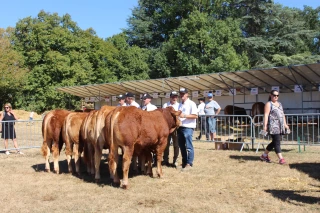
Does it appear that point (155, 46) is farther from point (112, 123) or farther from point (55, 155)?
point (112, 123)

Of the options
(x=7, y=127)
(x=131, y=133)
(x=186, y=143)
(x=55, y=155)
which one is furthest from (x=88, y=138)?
(x=7, y=127)

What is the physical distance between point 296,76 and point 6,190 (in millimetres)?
15038

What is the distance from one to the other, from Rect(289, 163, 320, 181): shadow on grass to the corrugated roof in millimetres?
7860

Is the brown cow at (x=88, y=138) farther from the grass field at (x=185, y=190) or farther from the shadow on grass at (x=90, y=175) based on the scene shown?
the grass field at (x=185, y=190)

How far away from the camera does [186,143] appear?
8.91m

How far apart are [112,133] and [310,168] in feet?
16.3

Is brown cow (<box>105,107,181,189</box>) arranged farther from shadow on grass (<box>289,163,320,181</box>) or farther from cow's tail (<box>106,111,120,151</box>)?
shadow on grass (<box>289,163,320,181</box>)

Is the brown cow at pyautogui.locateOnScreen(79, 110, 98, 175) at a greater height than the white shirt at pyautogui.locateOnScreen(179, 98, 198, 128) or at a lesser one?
lesser

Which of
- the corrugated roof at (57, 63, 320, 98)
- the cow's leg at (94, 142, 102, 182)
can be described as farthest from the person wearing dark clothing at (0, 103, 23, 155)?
the corrugated roof at (57, 63, 320, 98)

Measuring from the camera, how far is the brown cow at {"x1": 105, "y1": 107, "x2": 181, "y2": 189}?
6.88 metres

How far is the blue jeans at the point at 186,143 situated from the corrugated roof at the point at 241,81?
9226 millimetres

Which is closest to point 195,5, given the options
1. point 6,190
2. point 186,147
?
point 186,147

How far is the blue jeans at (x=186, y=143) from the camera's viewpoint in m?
8.86

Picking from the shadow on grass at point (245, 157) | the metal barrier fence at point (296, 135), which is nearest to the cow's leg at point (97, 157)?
the shadow on grass at point (245, 157)
